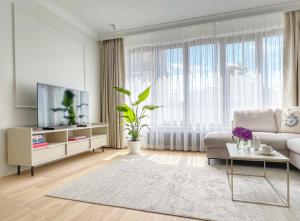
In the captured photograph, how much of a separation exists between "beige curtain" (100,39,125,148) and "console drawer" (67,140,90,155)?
97cm

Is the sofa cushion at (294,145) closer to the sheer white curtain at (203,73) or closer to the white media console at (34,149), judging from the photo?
the sheer white curtain at (203,73)

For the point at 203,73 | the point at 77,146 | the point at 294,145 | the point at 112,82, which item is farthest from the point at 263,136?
the point at 112,82

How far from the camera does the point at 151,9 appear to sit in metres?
3.52

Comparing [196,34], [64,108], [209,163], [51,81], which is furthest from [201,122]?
[51,81]

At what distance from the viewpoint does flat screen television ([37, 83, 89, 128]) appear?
9.11 ft

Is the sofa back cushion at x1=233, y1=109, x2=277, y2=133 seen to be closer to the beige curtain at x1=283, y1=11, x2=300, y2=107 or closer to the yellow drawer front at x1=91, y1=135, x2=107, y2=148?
the beige curtain at x1=283, y1=11, x2=300, y2=107

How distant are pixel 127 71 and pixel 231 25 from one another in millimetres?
2389

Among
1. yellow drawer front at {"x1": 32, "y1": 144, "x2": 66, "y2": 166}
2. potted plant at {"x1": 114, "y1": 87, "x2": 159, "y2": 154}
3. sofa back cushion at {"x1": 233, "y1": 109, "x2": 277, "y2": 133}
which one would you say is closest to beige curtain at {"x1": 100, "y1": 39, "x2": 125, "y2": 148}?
potted plant at {"x1": 114, "y1": 87, "x2": 159, "y2": 154}

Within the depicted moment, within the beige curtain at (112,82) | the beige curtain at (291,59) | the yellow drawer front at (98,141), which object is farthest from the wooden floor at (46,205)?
the beige curtain at (291,59)

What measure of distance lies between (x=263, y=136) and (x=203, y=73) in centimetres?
173

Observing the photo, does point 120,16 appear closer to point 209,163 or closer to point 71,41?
point 71,41

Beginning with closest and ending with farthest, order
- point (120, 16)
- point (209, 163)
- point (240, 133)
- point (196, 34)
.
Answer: point (240, 133) → point (209, 163) → point (120, 16) → point (196, 34)

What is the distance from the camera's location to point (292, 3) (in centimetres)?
336

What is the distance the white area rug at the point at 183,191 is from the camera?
1.56 metres
